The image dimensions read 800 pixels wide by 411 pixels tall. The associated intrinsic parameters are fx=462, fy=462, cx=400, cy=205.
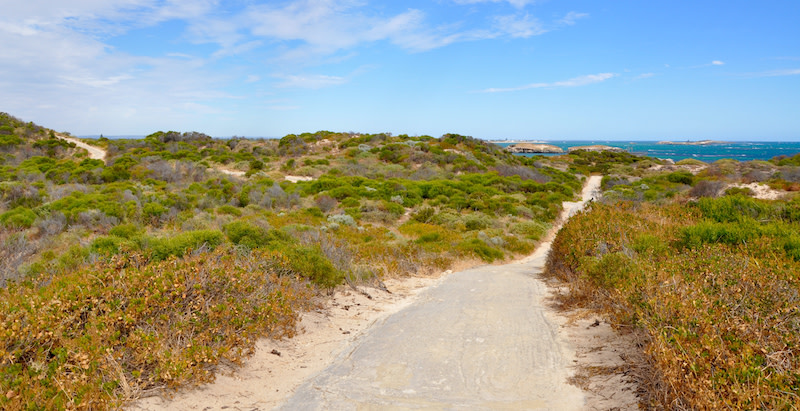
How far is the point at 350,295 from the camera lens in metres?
8.39

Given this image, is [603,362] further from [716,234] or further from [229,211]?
[229,211]

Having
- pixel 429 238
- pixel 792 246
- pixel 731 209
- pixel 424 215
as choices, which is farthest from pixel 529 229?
pixel 792 246

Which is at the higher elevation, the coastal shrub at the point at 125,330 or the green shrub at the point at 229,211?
the coastal shrub at the point at 125,330

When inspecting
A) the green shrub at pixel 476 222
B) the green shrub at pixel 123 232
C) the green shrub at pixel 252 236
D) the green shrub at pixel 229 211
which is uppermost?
the green shrub at pixel 252 236

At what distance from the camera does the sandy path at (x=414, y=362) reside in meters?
4.27

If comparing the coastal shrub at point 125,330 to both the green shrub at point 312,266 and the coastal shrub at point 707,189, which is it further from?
the coastal shrub at point 707,189

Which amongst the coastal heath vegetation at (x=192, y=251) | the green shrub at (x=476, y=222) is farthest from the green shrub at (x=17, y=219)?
the green shrub at (x=476, y=222)

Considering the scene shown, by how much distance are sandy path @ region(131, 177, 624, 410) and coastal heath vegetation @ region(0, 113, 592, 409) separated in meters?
0.32

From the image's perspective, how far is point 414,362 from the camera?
517 centimetres

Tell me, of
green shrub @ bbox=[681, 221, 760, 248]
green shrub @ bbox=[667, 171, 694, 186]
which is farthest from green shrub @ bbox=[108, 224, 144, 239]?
green shrub @ bbox=[667, 171, 694, 186]

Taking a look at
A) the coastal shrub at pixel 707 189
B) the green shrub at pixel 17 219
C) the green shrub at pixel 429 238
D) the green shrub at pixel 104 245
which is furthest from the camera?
the coastal shrub at pixel 707 189

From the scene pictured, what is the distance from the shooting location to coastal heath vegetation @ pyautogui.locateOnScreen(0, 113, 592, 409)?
3.90m

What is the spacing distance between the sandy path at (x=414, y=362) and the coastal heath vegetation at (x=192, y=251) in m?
0.32

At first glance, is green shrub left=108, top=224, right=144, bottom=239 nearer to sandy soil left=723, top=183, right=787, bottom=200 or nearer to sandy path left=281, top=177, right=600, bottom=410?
sandy path left=281, top=177, right=600, bottom=410
